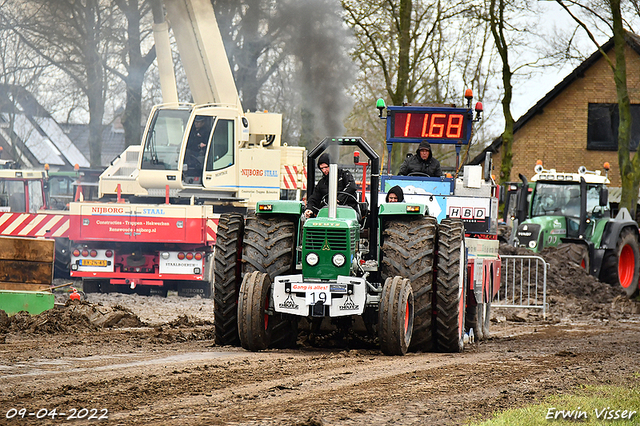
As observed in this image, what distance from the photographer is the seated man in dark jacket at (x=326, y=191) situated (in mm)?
9320

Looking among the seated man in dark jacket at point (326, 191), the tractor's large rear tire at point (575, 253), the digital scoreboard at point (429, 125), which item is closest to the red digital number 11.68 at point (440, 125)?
the digital scoreboard at point (429, 125)

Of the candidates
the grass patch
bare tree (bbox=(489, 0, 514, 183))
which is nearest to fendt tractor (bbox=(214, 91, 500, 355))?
the grass patch

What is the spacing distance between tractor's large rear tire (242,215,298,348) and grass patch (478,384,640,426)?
10.7 ft

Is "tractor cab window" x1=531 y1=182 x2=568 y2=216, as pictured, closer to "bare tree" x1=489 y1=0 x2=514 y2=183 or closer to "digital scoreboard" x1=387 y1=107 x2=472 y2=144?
"digital scoreboard" x1=387 y1=107 x2=472 y2=144

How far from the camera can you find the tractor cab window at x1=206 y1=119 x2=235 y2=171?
1708 cm

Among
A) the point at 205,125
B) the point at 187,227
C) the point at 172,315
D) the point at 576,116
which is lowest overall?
the point at 172,315

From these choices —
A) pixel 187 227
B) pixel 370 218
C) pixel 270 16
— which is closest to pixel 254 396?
pixel 370 218

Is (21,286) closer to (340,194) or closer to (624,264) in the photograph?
(340,194)

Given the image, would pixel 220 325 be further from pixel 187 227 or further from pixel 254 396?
pixel 187 227

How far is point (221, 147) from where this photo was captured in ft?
56.5

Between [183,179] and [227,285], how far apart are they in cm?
845

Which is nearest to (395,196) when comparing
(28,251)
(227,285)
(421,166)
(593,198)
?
(227,285)

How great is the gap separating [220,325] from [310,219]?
1.61 metres

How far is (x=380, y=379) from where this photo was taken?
274 inches
